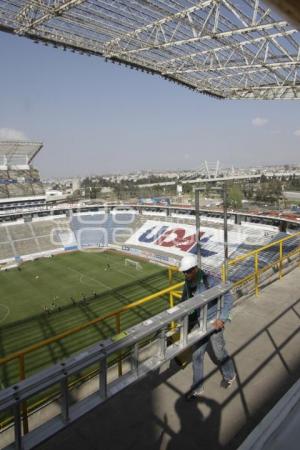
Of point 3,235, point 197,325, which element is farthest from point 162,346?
point 3,235

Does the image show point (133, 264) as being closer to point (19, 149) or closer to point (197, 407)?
point (197, 407)

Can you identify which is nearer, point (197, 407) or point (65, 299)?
point (197, 407)

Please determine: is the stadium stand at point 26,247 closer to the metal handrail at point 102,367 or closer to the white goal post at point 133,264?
the white goal post at point 133,264

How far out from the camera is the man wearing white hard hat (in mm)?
3857

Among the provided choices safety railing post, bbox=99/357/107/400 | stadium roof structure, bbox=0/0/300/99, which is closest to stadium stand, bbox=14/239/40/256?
stadium roof structure, bbox=0/0/300/99

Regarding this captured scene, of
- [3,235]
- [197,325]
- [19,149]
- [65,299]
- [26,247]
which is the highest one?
[19,149]

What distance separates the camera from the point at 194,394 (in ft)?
12.5

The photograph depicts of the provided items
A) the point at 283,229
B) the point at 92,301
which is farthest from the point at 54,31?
the point at 283,229

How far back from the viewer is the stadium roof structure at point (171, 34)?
10.9 meters

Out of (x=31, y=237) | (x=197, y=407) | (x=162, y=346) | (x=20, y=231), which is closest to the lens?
(x=162, y=346)

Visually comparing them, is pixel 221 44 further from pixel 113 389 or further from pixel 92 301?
pixel 92 301

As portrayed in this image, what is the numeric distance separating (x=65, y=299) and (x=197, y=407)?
809 inches

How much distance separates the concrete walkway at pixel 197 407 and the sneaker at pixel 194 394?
0.05 meters

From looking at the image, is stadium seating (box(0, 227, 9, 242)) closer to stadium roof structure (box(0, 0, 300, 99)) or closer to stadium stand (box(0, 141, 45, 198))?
stadium stand (box(0, 141, 45, 198))
